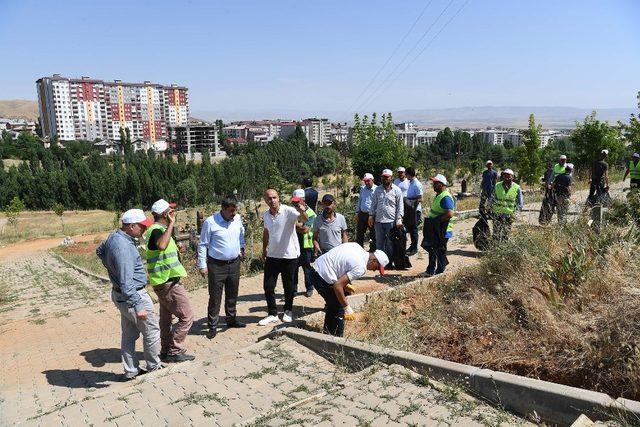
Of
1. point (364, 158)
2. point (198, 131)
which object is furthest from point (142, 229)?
point (198, 131)

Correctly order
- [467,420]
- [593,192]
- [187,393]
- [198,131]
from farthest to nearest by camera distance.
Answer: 1. [198,131]
2. [593,192]
3. [187,393]
4. [467,420]

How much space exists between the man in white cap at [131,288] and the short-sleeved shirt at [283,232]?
58.9 inches

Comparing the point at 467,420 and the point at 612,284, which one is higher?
the point at 612,284

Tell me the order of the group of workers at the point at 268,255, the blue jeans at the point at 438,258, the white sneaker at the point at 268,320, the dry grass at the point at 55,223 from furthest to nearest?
the dry grass at the point at 55,223 → the blue jeans at the point at 438,258 → the white sneaker at the point at 268,320 → the group of workers at the point at 268,255

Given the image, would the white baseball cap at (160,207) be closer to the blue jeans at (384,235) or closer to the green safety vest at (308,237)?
the green safety vest at (308,237)

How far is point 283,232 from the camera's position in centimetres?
555

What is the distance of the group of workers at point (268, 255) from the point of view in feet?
14.5

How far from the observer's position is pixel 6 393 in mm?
4684

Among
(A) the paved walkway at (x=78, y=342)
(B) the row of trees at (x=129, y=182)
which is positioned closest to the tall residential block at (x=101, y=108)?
(B) the row of trees at (x=129, y=182)

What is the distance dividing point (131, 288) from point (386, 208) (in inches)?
159

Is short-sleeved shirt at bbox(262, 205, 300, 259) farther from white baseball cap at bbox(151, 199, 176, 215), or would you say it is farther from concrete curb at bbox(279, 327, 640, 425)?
concrete curb at bbox(279, 327, 640, 425)

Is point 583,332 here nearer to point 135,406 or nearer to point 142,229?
point 135,406

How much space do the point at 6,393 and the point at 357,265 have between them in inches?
145

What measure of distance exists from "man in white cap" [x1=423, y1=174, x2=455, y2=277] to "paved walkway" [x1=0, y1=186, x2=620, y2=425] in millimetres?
355
